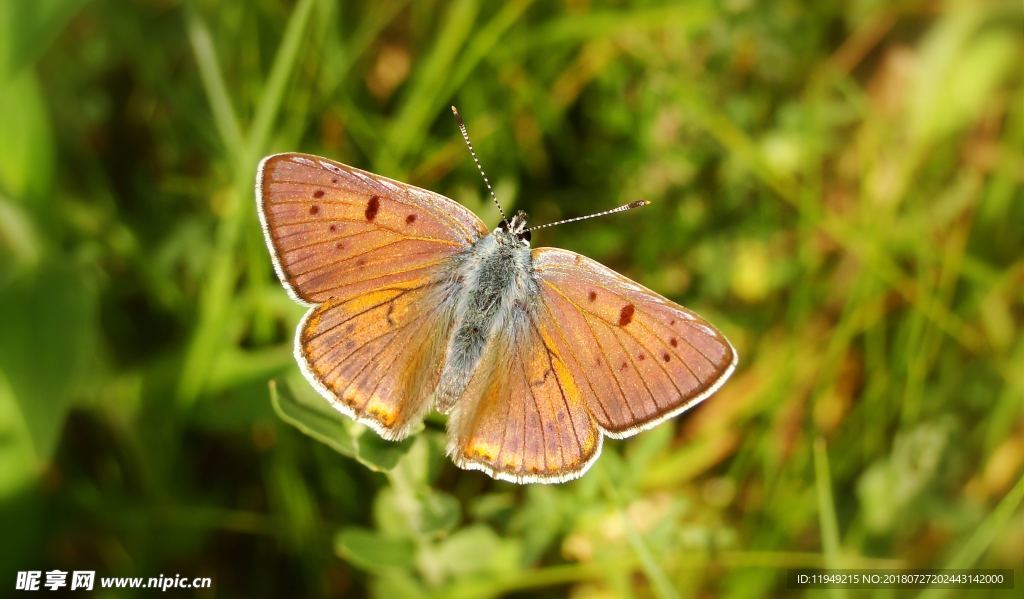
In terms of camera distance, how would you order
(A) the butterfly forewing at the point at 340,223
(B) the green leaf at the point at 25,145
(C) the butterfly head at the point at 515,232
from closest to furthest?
(A) the butterfly forewing at the point at 340,223
(C) the butterfly head at the point at 515,232
(B) the green leaf at the point at 25,145

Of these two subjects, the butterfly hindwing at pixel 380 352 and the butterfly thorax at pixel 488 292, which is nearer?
the butterfly hindwing at pixel 380 352

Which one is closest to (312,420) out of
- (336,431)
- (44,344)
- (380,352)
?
(336,431)

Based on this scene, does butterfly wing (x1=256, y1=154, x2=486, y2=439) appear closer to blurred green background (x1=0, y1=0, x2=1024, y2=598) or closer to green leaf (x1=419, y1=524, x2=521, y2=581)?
blurred green background (x1=0, y1=0, x2=1024, y2=598)

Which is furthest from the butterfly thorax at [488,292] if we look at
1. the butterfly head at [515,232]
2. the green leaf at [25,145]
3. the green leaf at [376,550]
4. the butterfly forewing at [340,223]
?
the green leaf at [25,145]

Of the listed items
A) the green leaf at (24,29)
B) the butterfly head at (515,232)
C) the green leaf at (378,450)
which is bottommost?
the green leaf at (378,450)

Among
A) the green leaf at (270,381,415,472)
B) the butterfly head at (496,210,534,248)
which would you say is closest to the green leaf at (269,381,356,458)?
the green leaf at (270,381,415,472)

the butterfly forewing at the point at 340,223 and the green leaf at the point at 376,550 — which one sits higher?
the butterfly forewing at the point at 340,223

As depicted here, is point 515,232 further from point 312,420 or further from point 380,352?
point 312,420

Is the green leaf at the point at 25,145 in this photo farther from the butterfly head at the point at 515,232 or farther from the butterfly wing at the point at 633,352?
the butterfly wing at the point at 633,352
